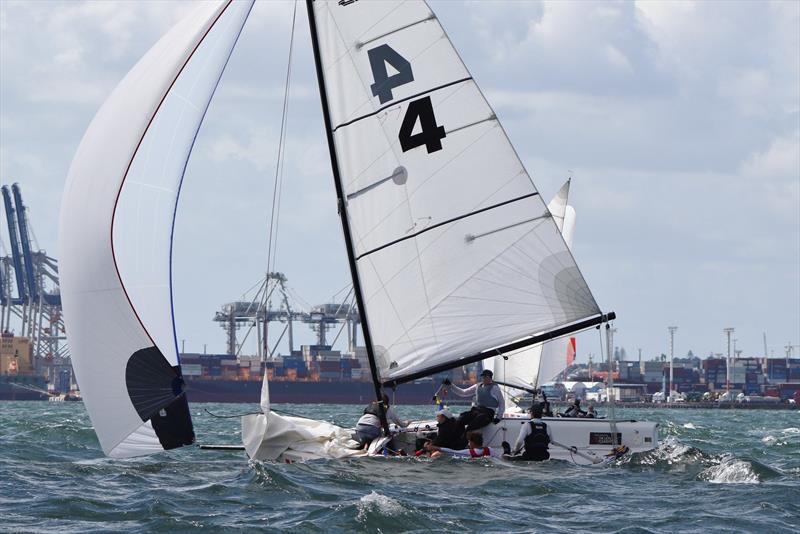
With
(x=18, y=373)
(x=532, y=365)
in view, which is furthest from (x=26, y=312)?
(x=532, y=365)

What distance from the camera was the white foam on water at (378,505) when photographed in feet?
38.4

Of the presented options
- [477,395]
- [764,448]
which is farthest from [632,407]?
[477,395]

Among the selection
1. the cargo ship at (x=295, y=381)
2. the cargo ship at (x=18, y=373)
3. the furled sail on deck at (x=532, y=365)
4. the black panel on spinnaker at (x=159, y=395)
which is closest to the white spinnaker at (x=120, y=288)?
the black panel on spinnaker at (x=159, y=395)

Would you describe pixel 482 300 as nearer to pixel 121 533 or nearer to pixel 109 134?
pixel 109 134

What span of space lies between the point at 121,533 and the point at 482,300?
6.02 m

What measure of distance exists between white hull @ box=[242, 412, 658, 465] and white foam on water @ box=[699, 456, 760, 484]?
785 mm

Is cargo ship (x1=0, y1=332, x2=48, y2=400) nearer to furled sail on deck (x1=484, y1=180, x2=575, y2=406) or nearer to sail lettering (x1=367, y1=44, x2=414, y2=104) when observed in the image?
furled sail on deck (x1=484, y1=180, x2=575, y2=406)

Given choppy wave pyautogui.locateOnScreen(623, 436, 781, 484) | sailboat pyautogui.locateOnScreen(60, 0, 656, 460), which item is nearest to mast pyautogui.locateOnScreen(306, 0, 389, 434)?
sailboat pyautogui.locateOnScreen(60, 0, 656, 460)

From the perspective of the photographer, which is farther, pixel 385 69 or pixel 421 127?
pixel 421 127

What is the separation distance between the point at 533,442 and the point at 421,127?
3875 millimetres

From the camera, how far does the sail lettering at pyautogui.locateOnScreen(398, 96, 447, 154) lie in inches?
610

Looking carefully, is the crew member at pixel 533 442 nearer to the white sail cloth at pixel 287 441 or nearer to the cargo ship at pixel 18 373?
the white sail cloth at pixel 287 441

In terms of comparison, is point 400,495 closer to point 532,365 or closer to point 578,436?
point 578,436

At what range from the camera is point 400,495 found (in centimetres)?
1284
